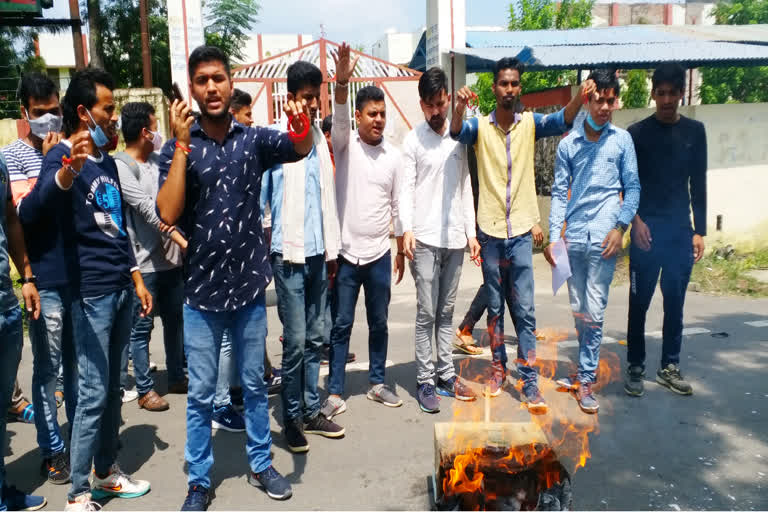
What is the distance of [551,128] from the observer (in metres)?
4.36

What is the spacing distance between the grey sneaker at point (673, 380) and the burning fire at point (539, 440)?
339 mm

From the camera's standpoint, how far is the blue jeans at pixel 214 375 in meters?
3.07

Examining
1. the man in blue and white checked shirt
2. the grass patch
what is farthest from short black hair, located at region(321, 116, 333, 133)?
the grass patch

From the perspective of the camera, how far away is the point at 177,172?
2.80 metres

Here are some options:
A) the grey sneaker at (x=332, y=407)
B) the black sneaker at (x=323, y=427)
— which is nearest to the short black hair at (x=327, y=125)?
the grey sneaker at (x=332, y=407)

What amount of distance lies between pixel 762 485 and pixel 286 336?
9.19 feet

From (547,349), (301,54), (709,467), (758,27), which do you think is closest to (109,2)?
(301,54)

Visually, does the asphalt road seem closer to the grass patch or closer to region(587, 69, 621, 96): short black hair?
region(587, 69, 621, 96): short black hair

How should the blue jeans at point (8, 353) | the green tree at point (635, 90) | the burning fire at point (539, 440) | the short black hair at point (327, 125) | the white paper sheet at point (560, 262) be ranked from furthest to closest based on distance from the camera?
the green tree at point (635, 90), the short black hair at point (327, 125), the white paper sheet at point (560, 262), the blue jeans at point (8, 353), the burning fire at point (539, 440)

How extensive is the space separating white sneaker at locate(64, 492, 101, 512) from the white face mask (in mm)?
2133

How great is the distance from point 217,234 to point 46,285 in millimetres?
1026

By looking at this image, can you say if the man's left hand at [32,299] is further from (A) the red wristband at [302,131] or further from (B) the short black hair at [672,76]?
(B) the short black hair at [672,76]

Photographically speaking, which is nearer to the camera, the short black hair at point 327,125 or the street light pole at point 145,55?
the short black hair at point 327,125

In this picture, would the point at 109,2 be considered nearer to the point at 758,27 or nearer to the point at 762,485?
the point at 758,27
